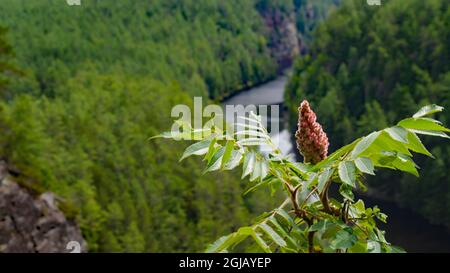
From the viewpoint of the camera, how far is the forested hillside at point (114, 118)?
117 feet

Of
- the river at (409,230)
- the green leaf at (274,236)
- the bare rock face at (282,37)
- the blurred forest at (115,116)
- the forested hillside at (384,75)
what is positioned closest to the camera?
the green leaf at (274,236)

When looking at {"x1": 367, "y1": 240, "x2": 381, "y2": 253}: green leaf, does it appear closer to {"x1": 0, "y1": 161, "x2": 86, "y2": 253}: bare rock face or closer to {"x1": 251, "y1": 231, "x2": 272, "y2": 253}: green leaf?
{"x1": 251, "y1": 231, "x2": 272, "y2": 253}: green leaf

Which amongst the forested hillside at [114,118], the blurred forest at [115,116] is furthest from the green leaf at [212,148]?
the forested hillside at [114,118]

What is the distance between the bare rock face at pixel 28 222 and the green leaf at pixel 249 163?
2702 cm

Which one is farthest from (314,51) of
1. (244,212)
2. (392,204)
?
(244,212)

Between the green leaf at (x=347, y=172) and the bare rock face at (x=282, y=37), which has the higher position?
the green leaf at (x=347, y=172)

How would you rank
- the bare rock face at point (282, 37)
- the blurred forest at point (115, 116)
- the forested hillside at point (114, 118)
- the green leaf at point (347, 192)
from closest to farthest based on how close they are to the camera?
1. the green leaf at point (347, 192)
2. the blurred forest at point (115, 116)
3. the forested hillside at point (114, 118)
4. the bare rock face at point (282, 37)

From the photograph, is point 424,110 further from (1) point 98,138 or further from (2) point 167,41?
(2) point 167,41

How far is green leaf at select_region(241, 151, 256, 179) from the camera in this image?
1.98 meters

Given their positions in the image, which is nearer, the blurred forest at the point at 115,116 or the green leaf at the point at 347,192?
the green leaf at the point at 347,192

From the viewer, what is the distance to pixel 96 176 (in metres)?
40.8

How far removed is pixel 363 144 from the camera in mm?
1882

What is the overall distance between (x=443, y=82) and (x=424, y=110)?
173 ft

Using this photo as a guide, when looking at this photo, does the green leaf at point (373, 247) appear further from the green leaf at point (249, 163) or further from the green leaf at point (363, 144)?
the green leaf at point (249, 163)
